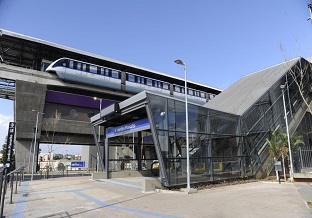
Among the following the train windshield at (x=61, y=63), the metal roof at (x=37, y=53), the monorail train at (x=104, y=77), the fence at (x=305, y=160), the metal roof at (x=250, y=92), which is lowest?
the fence at (x=305, y=160)

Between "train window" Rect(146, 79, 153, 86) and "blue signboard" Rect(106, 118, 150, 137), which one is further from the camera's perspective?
"train window" Rect(146, 79, 153, 86)

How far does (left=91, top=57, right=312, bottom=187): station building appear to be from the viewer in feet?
48.2

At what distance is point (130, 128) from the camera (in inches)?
731

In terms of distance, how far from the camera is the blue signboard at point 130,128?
54.3 feet

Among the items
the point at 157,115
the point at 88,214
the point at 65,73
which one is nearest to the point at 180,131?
the point at 157,115

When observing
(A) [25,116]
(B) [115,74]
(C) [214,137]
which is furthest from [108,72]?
(C) [214,137]

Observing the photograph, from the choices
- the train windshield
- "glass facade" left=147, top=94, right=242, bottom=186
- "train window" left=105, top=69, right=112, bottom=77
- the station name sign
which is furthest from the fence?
the train windshield

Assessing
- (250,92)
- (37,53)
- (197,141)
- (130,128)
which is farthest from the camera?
(37,53)

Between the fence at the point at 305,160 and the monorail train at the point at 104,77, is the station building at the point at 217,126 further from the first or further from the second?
the monorail train at the point at 104,77

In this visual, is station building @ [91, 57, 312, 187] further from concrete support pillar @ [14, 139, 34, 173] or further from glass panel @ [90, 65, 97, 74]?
concrete support pillar @ [14, 139, 34, 173]

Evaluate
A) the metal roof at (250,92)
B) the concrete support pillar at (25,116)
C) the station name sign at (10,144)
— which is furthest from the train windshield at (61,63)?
the metal roof at (250,92)

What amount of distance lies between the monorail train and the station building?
15956 millimetres

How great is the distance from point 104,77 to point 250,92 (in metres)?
23.4

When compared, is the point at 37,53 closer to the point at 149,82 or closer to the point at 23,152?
the point at 23,152
